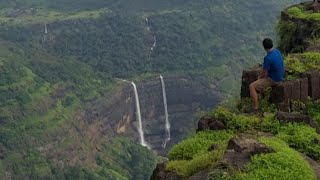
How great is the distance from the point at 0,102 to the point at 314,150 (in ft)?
244

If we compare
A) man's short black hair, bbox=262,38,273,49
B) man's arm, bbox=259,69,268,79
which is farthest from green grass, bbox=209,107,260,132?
man's short black hair, bbox=262,38,273,49

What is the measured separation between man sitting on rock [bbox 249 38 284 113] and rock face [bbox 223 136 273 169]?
9.61 feet

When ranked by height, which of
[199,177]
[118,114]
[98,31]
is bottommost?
[118,114]

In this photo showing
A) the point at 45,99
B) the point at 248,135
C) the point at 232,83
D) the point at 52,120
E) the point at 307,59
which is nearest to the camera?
the point at 248,135

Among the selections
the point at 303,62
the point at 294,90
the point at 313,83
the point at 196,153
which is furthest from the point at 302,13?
the point at 196,153

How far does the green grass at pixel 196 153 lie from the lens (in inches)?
325

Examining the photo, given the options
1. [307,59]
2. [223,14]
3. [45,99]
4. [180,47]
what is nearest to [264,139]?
[307,59]

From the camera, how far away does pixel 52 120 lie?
7688 cm

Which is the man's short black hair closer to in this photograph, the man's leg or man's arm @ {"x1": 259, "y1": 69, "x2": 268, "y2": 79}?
man's arm @ {"x1": 259, "y1": 69, "x2": 268, "y2": 79}

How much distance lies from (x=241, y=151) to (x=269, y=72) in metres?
3.54

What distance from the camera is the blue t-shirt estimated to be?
424 inches

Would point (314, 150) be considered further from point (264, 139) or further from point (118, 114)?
point (118, 114)

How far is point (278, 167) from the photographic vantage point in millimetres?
7367

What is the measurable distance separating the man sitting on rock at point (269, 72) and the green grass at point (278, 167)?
3202 millimetres
